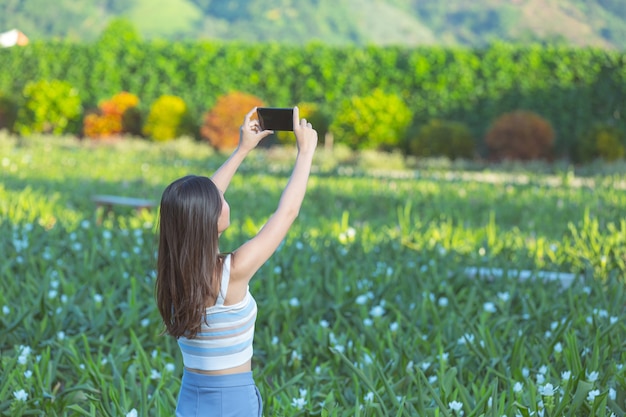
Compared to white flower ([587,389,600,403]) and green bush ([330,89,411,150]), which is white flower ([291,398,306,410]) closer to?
white flower ([587,389,600,403])

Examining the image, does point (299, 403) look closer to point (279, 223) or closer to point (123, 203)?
point (279, 223)

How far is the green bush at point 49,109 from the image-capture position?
66.9 ft

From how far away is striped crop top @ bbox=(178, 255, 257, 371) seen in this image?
2051mm

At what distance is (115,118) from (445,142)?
26.1 feet

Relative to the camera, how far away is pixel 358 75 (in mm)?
19797

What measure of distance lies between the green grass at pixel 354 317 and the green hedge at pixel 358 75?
1128 centimetres

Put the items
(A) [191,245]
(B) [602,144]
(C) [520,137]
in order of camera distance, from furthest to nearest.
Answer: (C) [520,137] → (B) [602,144] → (A) [191,245]

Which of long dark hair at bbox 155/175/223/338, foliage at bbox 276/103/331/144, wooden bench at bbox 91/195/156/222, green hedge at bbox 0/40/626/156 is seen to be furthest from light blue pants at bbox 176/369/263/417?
green hedge at bbox 0/40/626/156

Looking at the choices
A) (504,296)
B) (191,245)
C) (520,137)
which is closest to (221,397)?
(191,245)

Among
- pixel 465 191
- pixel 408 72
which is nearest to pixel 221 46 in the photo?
pixel 408 72

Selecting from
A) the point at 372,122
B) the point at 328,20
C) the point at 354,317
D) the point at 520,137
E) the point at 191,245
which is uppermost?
the point at 191,245

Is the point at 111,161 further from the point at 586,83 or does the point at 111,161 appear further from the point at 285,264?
the point at 586,83

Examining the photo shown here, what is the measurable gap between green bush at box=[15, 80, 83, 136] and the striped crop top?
1936 centimetres

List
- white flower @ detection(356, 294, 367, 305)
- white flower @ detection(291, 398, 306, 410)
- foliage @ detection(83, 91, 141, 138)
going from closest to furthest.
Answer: white flower @ detection(291, 398, 306, 410) → white flower @ detection(356, 294, 367, 305) → foliage @ detection(83, 91, 141, 138)
